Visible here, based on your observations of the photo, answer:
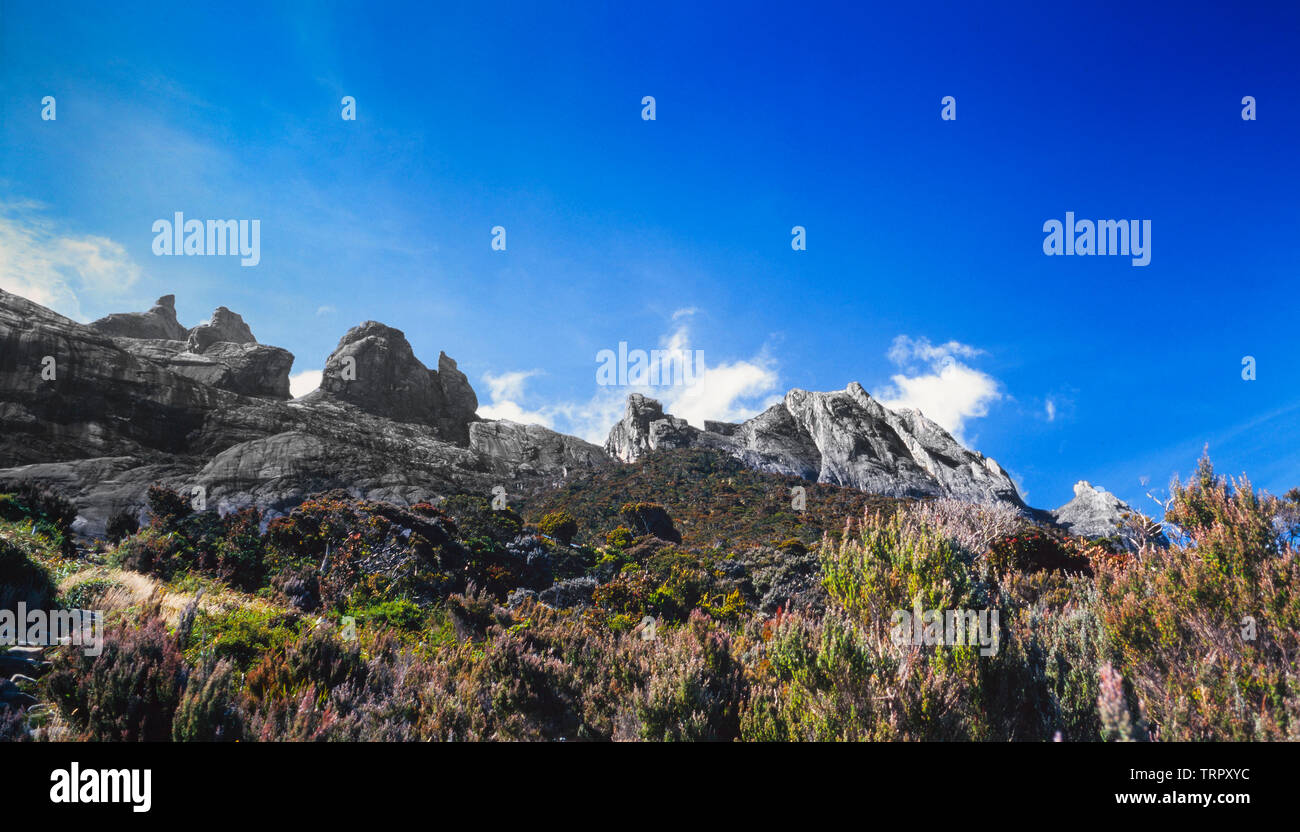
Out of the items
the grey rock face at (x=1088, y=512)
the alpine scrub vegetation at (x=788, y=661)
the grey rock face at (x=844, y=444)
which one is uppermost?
the grey rock face at (x=844, y=444)

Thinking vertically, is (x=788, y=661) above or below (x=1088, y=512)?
above

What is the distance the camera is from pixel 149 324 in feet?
289

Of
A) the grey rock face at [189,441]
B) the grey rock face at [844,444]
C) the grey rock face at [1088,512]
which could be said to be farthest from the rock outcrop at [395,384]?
the grey rock face at [1088,512]

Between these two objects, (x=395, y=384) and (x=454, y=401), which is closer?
(x=395, y=384)

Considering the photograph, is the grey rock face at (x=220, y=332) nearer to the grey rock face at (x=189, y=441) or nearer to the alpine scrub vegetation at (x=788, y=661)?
the grey rock face at (x=189, y=441)

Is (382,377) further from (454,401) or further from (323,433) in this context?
(323,433)

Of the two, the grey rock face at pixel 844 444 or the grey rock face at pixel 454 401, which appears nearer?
the grey rock face at pixel 844 444

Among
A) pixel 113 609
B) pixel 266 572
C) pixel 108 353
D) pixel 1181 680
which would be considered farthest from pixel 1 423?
pixel 1181 680

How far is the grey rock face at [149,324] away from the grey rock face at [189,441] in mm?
21578

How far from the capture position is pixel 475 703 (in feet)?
19.6

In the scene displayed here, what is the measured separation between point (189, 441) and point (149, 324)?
70.3 metres

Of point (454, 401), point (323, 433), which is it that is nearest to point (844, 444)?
point (323, 433)

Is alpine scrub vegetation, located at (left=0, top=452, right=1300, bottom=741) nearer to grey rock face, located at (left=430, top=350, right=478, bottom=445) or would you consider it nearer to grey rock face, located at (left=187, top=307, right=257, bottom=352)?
grey rock face, located at (left=430, top=350, right=478, bottom=445)

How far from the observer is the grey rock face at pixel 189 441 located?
Result: 25.9 m
